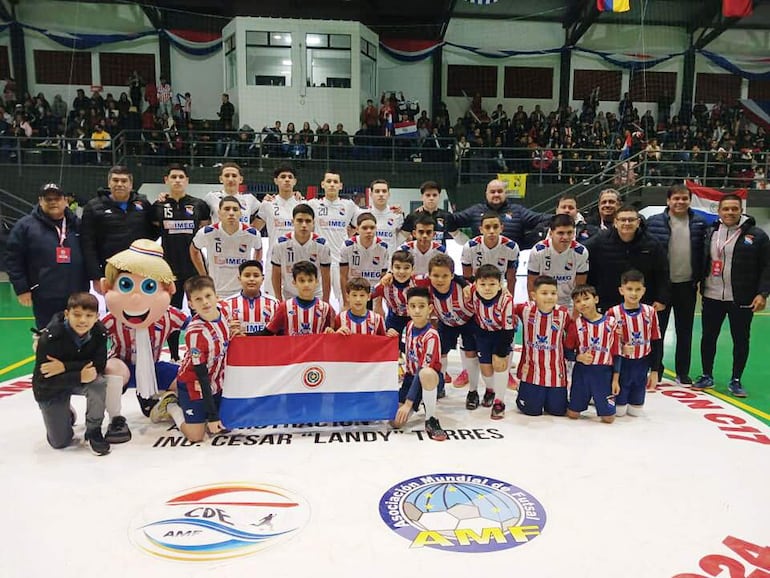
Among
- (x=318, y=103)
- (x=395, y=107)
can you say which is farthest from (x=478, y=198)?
(x=318, y=103)

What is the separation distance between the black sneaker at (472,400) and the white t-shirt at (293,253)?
191 cm

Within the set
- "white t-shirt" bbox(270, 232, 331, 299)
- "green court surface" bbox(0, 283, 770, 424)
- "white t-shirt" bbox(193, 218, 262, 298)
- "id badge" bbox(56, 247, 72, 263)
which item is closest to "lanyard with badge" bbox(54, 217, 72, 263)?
"id badge" bbox(56, 247, 72, 263)

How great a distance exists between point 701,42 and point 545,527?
856 inches

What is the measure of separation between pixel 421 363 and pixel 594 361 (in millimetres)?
1407

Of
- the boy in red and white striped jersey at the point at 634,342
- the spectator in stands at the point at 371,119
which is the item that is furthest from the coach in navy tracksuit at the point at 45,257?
the spectator in stands at the point at 371,119

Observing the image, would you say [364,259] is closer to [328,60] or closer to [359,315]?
[359,315]

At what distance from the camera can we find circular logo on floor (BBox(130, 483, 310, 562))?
276 cm

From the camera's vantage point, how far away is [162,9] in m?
17.8

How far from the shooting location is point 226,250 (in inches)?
226

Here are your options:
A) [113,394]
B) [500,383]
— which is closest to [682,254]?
[500,383]

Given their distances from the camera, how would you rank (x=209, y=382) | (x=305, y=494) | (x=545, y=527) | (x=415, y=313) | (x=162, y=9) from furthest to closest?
1. (x=162, y=9)
2. (x=415, y=313)
3. (x=209, y=382)
4. (x=305, y=494)
5. (x=545, y=527)

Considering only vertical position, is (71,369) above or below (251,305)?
below

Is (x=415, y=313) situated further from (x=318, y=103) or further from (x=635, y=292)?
(x=318, y=103)

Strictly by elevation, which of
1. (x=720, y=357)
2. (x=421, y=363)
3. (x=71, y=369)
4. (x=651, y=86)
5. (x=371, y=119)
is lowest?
(x=720, y=357)
